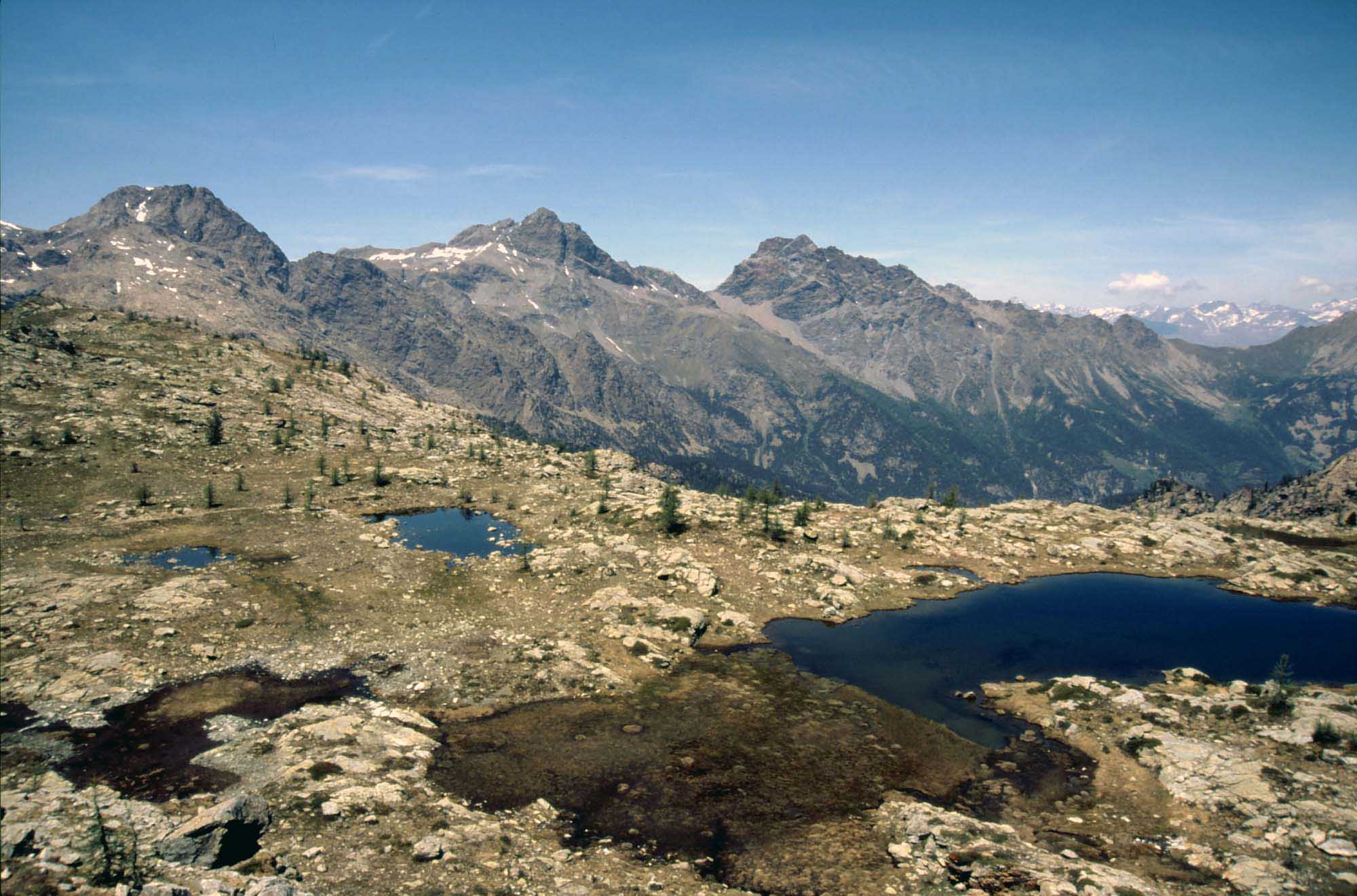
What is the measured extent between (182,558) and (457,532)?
2049 cm

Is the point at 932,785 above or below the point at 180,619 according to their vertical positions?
below

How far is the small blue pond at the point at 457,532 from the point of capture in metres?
53.7

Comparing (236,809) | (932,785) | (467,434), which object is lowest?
(932,785)

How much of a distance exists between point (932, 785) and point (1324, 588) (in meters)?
60.2

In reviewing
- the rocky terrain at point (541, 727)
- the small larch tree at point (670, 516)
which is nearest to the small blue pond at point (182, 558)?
the rocky terrain at point (541, 727)

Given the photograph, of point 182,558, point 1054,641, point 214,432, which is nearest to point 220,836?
point 182,558

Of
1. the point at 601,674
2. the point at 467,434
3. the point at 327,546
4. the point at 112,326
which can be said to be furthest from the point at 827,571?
the point at 112,326

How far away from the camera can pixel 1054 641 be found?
47.9m

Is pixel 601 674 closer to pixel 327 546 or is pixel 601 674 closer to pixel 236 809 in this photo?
pixel 236 809

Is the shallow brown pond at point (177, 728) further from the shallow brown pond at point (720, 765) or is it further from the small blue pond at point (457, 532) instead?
the small blue pond at point (457, 532)

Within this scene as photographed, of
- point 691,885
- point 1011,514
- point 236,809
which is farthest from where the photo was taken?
point 1011,514

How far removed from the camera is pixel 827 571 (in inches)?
2168

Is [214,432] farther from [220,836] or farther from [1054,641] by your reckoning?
[1054,641]

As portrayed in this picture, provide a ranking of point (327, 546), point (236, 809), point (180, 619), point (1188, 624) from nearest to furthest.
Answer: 1. point (236, 809)
2. point (180, 619)
3. point (327, 546)
4. point (1188, 624)
